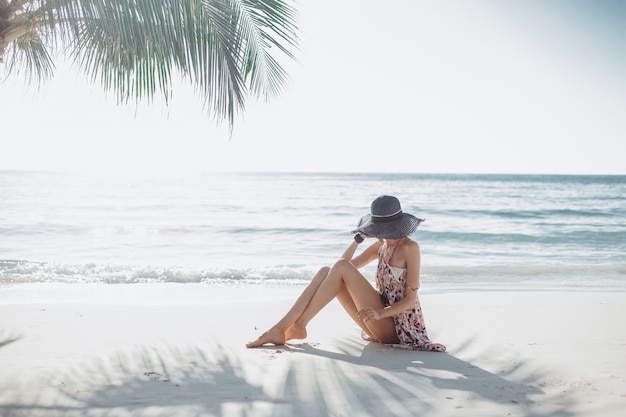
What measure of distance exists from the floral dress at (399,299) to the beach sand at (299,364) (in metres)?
0.14

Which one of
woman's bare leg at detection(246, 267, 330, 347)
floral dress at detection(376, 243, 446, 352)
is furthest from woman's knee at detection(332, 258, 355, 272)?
floral dress at detection(376, 243, 446, 352)

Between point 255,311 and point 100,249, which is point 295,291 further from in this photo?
point 100,249

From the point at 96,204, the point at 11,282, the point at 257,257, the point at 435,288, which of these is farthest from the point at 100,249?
the point at 96,204

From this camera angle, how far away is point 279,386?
3.50m

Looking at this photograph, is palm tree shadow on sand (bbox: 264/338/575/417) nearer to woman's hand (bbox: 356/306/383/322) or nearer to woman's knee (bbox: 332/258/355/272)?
woman's hand (bbox: 356/306/383/322)

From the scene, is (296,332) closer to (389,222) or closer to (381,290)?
(381,290)

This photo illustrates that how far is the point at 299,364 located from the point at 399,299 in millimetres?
913

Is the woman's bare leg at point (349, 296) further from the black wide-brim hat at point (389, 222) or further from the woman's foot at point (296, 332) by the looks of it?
the black wide-brim hat at point (389, 222)

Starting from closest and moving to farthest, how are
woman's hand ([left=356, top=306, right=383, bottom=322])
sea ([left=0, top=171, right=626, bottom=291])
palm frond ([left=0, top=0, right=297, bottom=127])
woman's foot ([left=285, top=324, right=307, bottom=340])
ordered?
1. palm frond ([left=0, top=0, right=297, bottom=127])
2. woman's hand ([left=356, top=306, right=383, bottom=322])
3. woman's foot ([left=285, top=324, right=307, bottom=340])
4. sea ([left=0, top=171, right=626, bottom=291])

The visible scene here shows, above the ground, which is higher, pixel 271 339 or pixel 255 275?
pixel 271 339

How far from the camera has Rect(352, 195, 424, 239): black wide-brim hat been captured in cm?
423

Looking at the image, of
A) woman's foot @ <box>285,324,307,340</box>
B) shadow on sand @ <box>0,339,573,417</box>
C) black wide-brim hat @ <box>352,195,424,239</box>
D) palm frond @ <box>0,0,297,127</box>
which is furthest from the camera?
woman's foot @ <box>285,324,307,340</box>

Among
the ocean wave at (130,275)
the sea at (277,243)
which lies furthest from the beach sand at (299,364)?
the sea at (277,243)

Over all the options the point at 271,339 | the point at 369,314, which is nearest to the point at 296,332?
the point at 271,339
